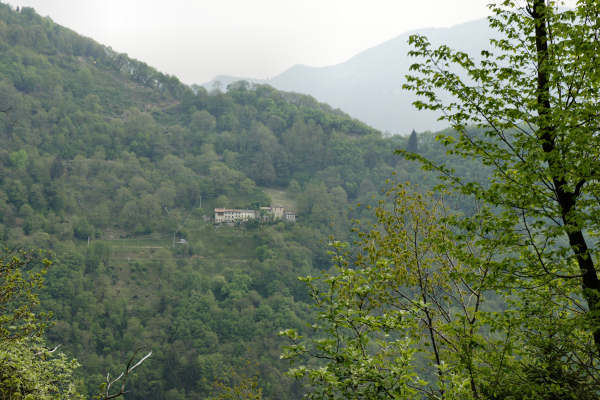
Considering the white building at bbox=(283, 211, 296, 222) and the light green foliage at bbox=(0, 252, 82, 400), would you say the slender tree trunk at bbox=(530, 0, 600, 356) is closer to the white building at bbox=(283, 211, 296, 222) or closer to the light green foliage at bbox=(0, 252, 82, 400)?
the light green foliage at bbox=(0, 252, 82, 400)

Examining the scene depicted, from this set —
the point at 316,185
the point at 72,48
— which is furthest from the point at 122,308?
the point at 72,48

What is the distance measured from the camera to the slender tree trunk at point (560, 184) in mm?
3877

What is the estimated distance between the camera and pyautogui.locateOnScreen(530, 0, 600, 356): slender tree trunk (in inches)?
153

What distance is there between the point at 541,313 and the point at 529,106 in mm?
2268

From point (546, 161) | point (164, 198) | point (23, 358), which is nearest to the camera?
point (546, 161)

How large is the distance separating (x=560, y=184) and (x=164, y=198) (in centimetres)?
6626

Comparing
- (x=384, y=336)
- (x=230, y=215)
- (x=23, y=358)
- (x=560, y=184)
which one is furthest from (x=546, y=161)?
(x=230, y=215)

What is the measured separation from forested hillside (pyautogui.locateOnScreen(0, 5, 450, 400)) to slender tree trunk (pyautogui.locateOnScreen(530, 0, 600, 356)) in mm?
22375

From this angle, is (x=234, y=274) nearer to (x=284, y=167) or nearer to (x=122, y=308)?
(x=122, y=308)

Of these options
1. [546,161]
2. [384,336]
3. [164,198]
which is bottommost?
[164,198]

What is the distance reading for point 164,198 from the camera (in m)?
66.0

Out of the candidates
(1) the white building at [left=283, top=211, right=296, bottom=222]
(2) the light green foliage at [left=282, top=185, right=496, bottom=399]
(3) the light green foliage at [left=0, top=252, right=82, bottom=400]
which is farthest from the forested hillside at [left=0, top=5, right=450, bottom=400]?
(3) the light green foliage at [left=0, top=252, right=82, bottom=400]

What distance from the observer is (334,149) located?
82.9 metres

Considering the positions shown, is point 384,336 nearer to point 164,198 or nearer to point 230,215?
point 230,215
